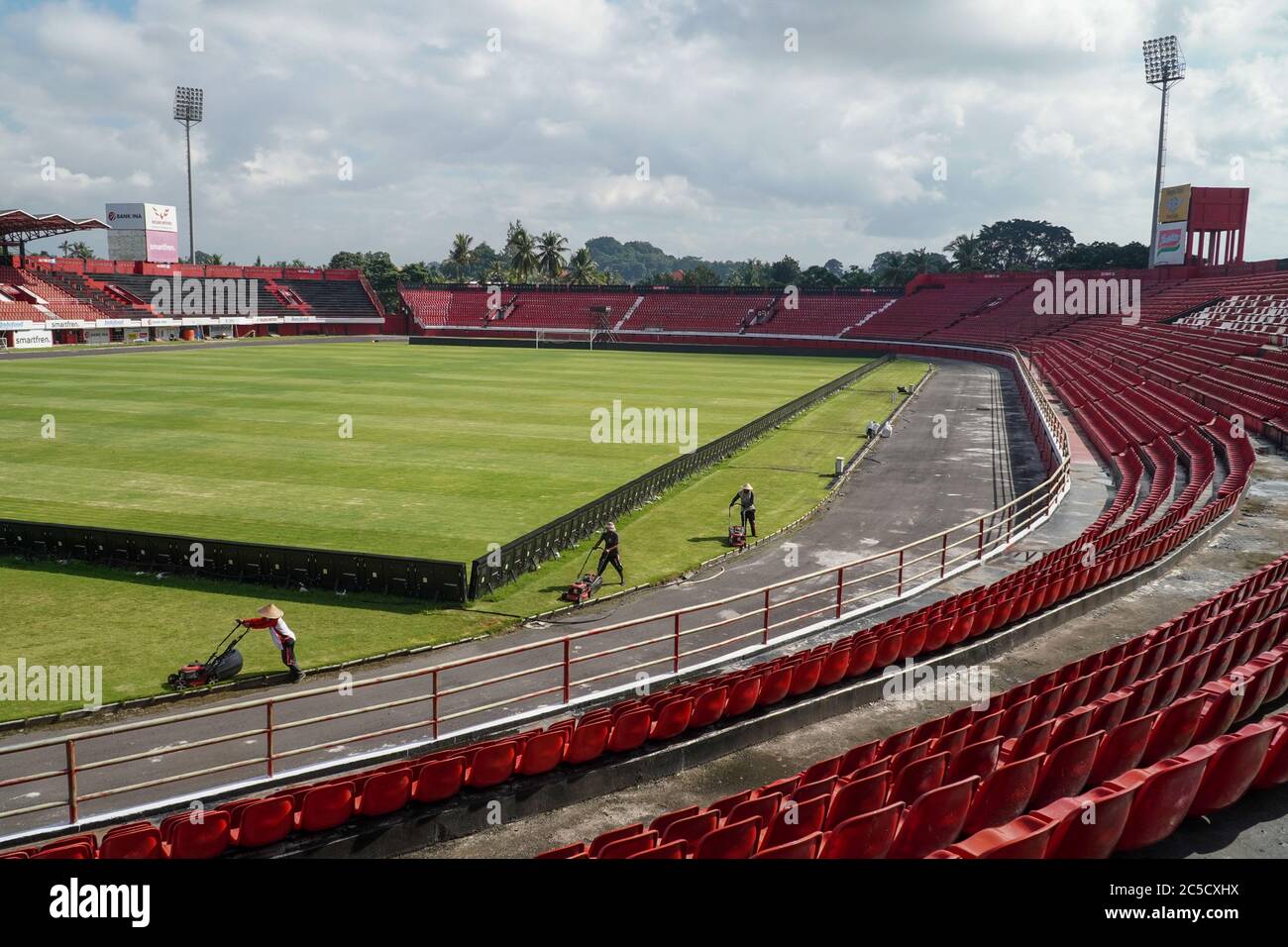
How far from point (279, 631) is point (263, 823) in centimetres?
654

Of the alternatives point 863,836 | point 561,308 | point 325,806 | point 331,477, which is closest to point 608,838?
point 863,836

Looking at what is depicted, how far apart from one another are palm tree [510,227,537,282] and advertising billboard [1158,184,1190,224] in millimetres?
80964

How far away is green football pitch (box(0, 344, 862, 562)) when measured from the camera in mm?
23156

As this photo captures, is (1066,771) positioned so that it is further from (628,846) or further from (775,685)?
(775,685)

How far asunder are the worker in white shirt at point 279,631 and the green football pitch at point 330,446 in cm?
637

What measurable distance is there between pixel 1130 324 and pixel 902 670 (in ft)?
188

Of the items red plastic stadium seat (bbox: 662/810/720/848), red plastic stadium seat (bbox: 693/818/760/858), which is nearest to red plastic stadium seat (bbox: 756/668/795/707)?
red plastic stadium seat (bbox: 662/810/720/848)

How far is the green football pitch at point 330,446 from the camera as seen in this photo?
23156 mm

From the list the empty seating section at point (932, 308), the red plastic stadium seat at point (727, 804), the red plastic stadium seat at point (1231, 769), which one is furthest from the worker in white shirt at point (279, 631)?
the empty seating section at point (932, 308)

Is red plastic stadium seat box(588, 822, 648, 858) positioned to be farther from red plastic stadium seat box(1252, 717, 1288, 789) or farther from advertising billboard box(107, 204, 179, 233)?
advertising billboard box(107, 204, 179, 233)

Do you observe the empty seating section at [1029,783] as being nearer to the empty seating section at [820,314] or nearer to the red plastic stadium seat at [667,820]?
the red plastic stadium seat at [667,820]
